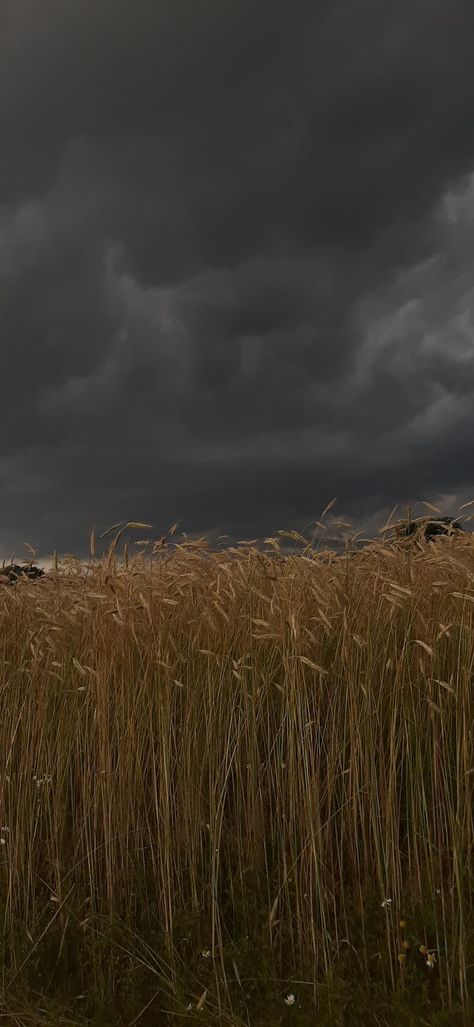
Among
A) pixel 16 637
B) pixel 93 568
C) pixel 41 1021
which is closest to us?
pixel 41 1021

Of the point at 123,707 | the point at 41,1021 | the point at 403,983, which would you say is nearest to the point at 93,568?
the point at 123,707

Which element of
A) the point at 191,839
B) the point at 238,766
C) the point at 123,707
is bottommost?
the point at 191,839

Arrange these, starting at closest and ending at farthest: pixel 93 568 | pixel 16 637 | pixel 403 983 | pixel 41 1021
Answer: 1. pixel 403 983
2. pixel 41 1021
3. pixel 93 568
4. pixel 16 637

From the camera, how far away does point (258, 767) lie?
11.6 feet

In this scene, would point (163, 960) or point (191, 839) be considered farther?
point (191, 839)

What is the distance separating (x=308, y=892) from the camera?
3201mm

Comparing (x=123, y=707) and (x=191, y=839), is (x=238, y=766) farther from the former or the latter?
(x=123, y=707)

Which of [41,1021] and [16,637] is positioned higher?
[16,637]

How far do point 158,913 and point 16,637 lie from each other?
2.00 meters

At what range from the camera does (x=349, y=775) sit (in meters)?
3.52

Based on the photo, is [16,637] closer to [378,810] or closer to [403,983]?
[378,810]

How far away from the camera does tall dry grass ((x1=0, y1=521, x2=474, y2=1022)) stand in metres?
3.24

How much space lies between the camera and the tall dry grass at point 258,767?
3.24 meters

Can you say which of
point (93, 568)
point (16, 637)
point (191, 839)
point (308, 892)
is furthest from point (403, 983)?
point (16, 637)
